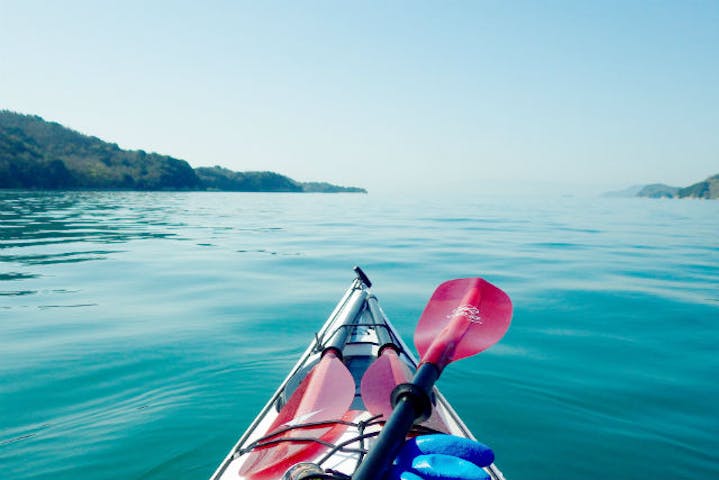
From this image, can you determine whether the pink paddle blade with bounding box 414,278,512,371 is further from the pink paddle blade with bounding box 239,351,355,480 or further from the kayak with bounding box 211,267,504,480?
the pink paddle blade with bounding box 239,351,355,480

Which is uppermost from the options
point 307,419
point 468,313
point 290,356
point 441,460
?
point 468,313

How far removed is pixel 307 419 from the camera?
7.73ft

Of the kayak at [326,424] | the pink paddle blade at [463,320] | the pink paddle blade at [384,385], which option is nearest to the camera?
the kayak at [326,424]

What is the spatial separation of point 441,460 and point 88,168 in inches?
4052

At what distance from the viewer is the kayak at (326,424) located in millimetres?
2053

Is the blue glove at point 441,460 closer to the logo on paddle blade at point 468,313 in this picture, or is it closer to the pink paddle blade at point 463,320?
the pink paddle blade at point 463,320

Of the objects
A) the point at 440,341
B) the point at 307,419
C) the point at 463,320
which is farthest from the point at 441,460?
the point at 463,320

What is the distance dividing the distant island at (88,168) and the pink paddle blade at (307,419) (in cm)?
8000

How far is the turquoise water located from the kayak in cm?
80

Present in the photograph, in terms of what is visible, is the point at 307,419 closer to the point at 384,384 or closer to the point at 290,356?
the point at 384,384

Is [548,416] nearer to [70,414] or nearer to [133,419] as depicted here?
[133,419]

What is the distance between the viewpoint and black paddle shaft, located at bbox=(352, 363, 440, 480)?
5.09ft

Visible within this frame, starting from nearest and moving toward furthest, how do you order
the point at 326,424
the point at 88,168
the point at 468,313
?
the point at 326,424 → the point at 468,313 → the point at 88,168

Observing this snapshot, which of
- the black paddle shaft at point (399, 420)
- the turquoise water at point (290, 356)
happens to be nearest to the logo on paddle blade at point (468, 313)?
the turquoise water at point (290, 356)
